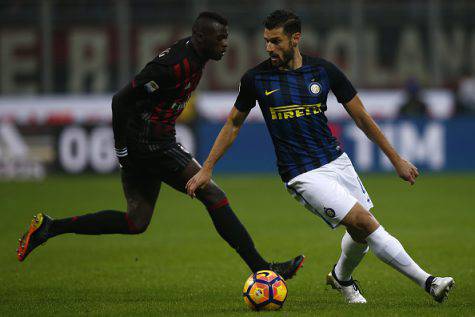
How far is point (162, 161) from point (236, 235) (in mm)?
817

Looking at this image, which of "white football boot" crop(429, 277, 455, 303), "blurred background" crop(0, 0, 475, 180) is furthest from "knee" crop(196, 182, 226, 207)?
"blurred background" crop(0, 0, 475, 180)

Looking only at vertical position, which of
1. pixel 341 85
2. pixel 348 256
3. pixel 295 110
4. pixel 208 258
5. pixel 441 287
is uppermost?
pixel 341 85

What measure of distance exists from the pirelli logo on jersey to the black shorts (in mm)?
1127

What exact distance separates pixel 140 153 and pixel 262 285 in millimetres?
1578

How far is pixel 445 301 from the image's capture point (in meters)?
6.85

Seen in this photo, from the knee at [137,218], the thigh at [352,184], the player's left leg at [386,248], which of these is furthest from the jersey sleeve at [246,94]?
the knee at [137,218]

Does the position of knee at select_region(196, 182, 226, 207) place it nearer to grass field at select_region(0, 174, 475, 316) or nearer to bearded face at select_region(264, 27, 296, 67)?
grass field at select_region(0, 174, 475, 316)

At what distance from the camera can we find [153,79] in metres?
7.21

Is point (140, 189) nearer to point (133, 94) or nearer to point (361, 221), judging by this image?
point (133, 94)

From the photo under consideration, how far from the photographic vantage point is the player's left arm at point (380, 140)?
6.56 m

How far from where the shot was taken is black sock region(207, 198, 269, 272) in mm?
7340

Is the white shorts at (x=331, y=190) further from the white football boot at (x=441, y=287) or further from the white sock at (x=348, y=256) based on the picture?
the white football boot at (x=441, y=287)

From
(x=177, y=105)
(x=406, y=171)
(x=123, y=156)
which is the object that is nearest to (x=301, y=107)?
(x=406, y=171)

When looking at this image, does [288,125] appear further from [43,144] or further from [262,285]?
[43,144]
